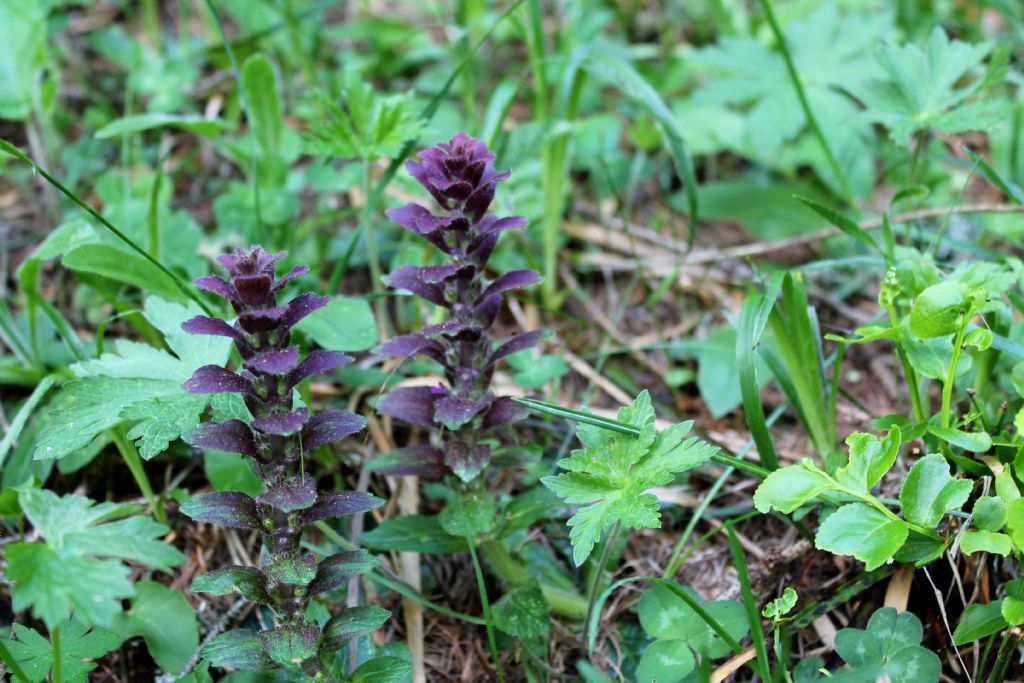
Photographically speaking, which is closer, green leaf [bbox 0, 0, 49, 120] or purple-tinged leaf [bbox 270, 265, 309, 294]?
purple-tinged leaf [bbox 270, 265, 309, 294]

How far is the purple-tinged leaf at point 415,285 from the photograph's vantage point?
7.04 feet

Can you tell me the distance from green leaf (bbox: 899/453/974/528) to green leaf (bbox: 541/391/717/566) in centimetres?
45

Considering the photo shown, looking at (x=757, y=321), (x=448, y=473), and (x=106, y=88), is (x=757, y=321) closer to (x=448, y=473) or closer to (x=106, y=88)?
(x=448, y=473)

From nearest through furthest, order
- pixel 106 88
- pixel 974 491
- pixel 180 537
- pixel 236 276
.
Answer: pixel 236 276 → pixel 974 491 → pixel 180 537 → pixel 106 88

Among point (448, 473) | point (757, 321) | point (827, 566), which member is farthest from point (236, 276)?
point (827, 566)

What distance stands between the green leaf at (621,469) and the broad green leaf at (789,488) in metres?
0.15

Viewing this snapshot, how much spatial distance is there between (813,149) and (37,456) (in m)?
3.45

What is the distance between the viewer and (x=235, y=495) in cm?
194

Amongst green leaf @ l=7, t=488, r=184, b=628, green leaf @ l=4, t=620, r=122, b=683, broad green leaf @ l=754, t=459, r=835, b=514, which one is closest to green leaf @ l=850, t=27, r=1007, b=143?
broad green leaf @ l=754, t=459, r=835, b=514

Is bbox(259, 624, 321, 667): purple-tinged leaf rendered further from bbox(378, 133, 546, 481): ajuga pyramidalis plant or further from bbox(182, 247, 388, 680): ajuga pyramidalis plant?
bbox(378, 133, 546, 481): ajuga pyramidalis plant

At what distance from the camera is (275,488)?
6.19 feet

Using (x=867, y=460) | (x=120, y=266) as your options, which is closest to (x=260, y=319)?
(x=120, y=266)

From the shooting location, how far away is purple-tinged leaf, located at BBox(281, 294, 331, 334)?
1.81 meters

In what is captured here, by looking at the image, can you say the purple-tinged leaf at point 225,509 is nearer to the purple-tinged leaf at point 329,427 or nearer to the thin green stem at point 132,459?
the purple-tinged leaf at point 329,427
